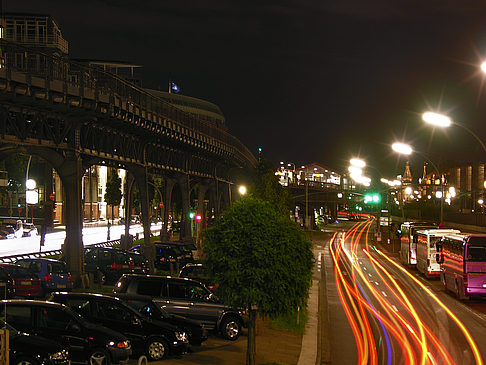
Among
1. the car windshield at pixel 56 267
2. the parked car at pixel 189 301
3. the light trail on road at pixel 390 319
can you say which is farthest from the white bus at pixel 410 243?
Answer: the parked car at pixel 189 301

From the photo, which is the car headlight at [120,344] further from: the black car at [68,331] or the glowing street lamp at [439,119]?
the glowing street lamp at [439,119]

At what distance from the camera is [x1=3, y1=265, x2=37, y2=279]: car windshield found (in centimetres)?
2322

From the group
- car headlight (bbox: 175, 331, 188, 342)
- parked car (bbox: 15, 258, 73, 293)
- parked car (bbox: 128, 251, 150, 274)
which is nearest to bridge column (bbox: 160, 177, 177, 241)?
parked car (bbox: 128, 251, 150, 274)

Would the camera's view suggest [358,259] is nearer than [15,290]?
No

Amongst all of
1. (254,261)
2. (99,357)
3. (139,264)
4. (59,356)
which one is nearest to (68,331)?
(99,357)

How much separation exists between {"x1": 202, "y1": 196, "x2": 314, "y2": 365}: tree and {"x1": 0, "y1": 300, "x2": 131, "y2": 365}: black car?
278 centimetres

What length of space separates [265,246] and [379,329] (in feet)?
32.0

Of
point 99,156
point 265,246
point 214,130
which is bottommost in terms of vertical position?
point 265,246

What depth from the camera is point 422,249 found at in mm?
42531

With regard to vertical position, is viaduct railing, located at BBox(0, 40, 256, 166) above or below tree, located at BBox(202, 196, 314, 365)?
above

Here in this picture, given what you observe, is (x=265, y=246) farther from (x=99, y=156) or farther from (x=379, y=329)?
(x=99, y=156)

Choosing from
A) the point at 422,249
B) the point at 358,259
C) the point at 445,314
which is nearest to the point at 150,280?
the point at 445,314

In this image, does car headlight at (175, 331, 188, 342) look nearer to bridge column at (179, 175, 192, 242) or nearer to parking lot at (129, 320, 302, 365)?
parking lot at (129, 320, 302, 365)

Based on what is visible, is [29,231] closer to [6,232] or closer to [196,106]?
[6,232]
